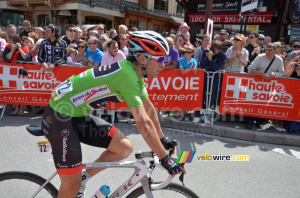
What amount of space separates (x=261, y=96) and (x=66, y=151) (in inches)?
195

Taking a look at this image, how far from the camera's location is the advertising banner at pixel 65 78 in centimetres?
603

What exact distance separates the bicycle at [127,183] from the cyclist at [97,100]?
0.56 feet

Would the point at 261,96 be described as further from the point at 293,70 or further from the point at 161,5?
the point at 161,5

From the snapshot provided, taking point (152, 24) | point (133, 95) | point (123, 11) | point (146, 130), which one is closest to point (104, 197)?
point (146, 130)

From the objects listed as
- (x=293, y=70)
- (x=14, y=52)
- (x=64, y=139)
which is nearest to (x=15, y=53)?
(x=14, y=52)

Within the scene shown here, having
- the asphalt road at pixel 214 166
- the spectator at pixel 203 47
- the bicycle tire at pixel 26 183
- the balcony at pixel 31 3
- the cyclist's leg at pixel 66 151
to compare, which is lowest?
the asphalt road at pixel 214 166

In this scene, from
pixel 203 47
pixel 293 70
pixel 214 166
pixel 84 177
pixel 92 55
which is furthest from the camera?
pixel 203 47

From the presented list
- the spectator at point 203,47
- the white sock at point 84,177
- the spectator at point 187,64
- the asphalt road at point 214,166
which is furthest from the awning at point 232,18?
the white sock at point 84,177

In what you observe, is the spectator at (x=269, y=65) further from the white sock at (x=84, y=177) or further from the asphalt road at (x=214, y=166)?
the white sock at (x=84, y=177)

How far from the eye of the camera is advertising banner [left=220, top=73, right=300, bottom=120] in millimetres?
5754

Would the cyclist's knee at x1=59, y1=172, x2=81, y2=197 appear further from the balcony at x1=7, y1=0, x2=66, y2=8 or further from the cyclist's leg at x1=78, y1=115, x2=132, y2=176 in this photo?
the balcony at x1=7, y1=0, x2=66, y2=8

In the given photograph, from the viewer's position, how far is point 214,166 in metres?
4.07

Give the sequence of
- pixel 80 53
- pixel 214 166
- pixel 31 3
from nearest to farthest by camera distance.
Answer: pixel 214 166 → pixel 80 53 → pixel 31 3

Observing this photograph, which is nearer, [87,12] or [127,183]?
[127,183]
